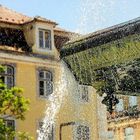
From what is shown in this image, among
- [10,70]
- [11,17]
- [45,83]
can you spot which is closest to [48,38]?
[11,17]

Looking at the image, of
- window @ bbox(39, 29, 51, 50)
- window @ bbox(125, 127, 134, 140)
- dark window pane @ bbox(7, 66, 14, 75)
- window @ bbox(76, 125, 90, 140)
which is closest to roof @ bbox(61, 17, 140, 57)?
window @ bbox(76, 125, 90, 140)

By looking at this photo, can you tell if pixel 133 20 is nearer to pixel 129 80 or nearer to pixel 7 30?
pixel 129 80

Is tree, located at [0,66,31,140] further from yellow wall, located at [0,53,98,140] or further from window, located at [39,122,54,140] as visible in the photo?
window, located at [39,122,54,140]

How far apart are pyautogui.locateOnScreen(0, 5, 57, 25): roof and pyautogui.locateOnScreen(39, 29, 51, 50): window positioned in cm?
57

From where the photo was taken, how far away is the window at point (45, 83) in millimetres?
29406

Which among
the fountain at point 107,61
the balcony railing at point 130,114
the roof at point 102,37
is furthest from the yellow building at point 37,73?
the roof at point 102,37

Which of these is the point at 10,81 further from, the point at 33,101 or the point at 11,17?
the point at 11,17

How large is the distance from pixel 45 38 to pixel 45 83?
8.39 ft

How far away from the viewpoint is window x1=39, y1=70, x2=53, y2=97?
2941 cm

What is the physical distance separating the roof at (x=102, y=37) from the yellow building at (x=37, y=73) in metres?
20.6

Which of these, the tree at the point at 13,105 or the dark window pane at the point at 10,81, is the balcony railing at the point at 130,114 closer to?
the tree at the point at 13,105

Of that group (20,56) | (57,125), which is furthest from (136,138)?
(20,56)

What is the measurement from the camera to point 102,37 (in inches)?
248

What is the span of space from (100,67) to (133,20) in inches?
28.7
